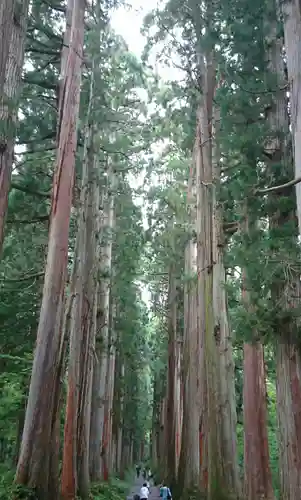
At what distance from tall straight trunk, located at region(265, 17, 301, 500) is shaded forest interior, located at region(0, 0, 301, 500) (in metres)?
0.03

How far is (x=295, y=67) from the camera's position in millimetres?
5809

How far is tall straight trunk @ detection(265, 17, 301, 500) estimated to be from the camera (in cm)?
721

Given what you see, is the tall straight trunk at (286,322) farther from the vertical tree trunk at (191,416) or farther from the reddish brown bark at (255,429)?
the vertical tree trunk at (191,416)

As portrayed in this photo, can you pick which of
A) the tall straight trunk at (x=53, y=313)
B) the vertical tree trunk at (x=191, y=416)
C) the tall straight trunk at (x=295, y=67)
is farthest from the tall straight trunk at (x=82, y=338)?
the tall straight trunk at (x=295, y=67)

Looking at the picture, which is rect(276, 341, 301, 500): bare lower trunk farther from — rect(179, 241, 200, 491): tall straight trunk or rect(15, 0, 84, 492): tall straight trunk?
rect(179, 241, 200, 491): tall straight trunk

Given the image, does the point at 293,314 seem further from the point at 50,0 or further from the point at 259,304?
the point at 50,0

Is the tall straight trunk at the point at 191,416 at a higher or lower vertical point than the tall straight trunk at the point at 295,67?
lower

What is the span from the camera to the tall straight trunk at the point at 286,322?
7215mm

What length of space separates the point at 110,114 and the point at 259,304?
7.26 m

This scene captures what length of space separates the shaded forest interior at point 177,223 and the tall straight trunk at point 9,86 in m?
0.02

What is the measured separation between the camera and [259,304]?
309 inches

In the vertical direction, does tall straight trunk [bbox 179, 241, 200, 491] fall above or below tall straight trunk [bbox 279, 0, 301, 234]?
below

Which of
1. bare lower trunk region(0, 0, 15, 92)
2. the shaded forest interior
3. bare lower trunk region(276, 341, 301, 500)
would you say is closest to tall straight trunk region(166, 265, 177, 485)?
the shaded forest interior

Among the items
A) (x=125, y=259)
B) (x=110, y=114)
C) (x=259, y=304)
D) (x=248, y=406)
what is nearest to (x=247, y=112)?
(x=259, y=304)
